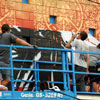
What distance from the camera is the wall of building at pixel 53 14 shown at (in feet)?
31.2

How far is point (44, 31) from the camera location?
9.99 meters

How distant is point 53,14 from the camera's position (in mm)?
10242

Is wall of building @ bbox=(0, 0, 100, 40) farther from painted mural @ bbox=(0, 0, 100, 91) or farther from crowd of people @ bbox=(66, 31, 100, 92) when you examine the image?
crowd of people @ bbox=(66, 31, 100, 92)

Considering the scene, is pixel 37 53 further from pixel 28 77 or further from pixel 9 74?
pixel 9 74

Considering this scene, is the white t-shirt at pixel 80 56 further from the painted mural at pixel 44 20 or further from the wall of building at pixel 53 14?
the wall of building at pixel 53 14

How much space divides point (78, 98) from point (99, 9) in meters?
5.08

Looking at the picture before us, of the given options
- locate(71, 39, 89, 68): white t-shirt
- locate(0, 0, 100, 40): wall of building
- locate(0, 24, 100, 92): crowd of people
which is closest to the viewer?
locate(0, 24, 100, 92): crowd of people

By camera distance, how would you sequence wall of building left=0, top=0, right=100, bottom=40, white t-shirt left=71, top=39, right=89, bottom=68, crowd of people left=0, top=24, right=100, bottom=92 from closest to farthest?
crowd of people left=0, top=24, right=100, bottom=92, white t-shirt left=71, top=39, right=89, bottom=68, wall of building left=0, top=0, right=100, bottom=40

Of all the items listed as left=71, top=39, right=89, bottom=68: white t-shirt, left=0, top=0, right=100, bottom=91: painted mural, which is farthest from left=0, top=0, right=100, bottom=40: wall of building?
left=71, top=39, right=89, bottom=68: white t-shirt

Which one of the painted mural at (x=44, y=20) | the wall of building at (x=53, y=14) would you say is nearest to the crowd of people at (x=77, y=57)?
the painted mural at (x=44, y=20)

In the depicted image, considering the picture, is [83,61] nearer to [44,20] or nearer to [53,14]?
[44,20]

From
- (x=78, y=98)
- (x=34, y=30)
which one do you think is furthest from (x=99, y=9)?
(x=78, y=98)

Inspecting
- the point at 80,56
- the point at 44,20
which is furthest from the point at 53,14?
the point at 80,56

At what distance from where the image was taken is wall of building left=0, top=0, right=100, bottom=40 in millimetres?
9500
